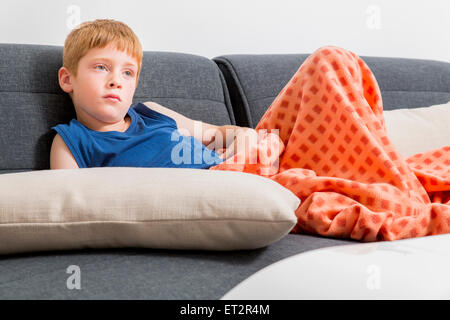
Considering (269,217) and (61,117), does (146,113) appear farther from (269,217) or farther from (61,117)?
(269,217)

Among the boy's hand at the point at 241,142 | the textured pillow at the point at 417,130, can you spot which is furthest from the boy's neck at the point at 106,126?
the textured pillow at the point at 417,130

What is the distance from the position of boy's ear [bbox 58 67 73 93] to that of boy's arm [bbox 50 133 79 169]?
132mm

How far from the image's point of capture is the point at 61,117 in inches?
47.8

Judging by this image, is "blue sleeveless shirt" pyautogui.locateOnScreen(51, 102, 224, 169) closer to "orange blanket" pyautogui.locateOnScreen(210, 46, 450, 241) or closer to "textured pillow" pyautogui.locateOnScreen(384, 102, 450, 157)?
"orange blanket" pyautogui.locateOnScreen(210, 46, 450, 241)

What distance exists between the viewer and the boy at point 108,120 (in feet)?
3.68

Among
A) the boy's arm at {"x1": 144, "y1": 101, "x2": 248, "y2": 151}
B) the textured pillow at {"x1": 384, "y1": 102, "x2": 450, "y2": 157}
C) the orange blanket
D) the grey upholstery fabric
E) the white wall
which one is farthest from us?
the white wall

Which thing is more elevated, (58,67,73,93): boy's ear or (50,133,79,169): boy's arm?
(58,67,73,93): boy's ear

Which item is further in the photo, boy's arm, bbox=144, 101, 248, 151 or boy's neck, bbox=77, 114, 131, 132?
boy's arm, bbox=144, 101, 248, 151

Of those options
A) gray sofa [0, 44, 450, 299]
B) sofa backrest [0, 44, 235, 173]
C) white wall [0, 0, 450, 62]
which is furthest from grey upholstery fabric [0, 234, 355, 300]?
white wall [0, 0, 450, 62]

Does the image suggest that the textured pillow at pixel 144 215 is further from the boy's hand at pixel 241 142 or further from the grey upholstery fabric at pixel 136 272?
the boy's hand at pixel 241 142

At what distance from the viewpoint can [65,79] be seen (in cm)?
119

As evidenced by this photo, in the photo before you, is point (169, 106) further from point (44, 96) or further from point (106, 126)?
point (44, 96)

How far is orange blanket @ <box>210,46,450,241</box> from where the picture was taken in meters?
0.83

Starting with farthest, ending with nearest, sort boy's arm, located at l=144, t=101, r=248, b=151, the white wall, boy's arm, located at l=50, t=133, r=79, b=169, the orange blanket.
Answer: the white wall, boy's arm, located at l=144, t=101, r=248, b=151, boy's arm, located at l=50, t=133, r=79, b=169, the orange blanket
